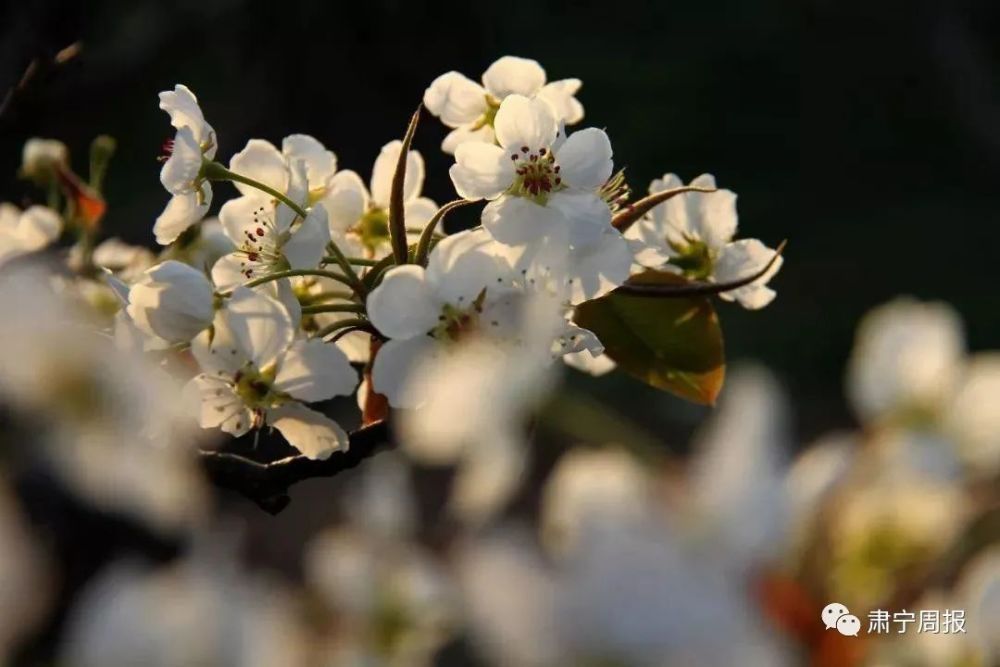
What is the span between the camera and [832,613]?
0.29 metres

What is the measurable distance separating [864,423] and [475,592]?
0.12 m

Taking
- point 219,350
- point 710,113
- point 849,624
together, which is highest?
point 849,624

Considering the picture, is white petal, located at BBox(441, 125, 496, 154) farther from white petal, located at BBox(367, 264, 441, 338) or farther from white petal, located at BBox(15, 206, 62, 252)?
white petal, located at BBox(15, 206, 62, 252)

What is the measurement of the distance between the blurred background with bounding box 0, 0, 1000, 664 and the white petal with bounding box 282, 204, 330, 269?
2.22 m

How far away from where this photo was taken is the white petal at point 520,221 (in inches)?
→ 21.1

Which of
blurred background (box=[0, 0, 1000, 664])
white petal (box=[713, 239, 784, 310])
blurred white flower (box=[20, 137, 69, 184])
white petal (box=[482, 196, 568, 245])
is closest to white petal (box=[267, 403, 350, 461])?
white petal (box=[482, 196, 568, 245])

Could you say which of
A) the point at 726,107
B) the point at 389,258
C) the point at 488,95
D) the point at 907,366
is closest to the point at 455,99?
the point at 488,95

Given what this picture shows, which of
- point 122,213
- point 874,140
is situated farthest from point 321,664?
point 874,140

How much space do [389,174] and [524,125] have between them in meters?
0.10

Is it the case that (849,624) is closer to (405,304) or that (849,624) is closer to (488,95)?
(405,304)

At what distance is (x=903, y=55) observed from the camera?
6898mm

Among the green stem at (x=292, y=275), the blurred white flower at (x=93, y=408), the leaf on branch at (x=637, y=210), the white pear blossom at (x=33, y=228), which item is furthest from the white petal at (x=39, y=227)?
the blurred white flower at (x=93, y=408)

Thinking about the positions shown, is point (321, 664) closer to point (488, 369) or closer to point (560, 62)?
point (488, 369)

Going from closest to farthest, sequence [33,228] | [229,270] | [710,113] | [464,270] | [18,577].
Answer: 1. [18,577]
2. [464,270]
3. [229,270]
4. [33,228]
5. [710,113]
